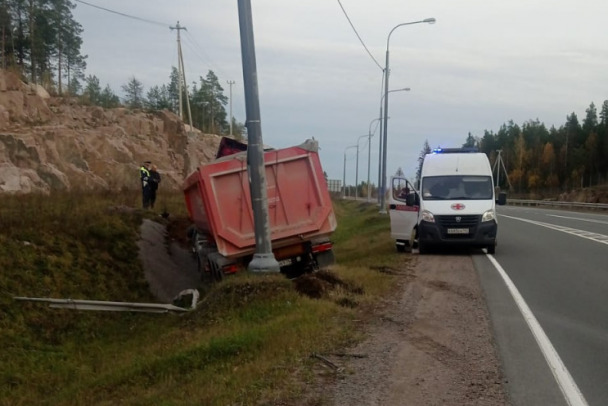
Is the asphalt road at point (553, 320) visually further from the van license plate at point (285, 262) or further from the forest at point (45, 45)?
the forest at point (45, 45)

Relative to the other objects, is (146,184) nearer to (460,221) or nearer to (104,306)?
(104,306)

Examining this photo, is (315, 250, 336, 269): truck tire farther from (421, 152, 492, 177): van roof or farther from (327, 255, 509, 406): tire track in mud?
(421, 152, 492, 177): van roof

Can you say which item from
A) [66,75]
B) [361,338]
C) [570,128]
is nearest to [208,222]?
[361,338]

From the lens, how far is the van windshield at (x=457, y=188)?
1744 cm

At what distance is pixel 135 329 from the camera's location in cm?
1192

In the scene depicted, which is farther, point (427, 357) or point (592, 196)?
point (592, 196)

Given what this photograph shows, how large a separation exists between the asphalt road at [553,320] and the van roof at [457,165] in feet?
7.80

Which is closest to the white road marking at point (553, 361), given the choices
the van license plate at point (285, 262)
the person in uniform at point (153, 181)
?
the van license plate at point (285, 262)

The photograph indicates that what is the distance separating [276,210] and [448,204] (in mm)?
5839

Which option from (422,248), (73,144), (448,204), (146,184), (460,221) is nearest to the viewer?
(460,221)

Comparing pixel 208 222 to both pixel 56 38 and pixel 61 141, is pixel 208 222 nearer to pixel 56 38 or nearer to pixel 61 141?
pixel 61 141

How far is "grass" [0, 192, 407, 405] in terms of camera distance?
21.6 feet

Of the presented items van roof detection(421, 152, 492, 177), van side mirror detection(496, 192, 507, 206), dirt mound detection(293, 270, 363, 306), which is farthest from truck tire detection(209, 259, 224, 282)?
van side mirror detection(496, 192, 507, 206)

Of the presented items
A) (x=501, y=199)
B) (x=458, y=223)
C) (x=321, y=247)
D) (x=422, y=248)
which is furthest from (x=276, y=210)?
(x=501, y=199)
